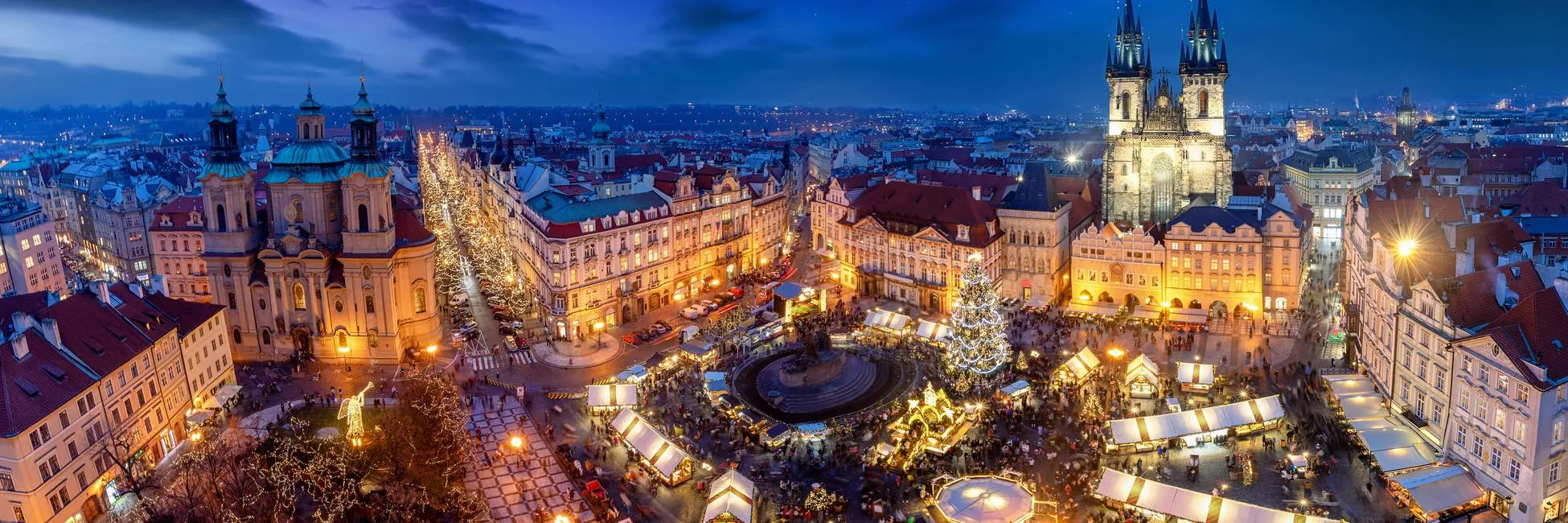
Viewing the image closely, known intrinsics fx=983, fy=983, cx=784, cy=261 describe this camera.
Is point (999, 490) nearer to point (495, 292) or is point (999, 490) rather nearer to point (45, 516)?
point (45, 516)

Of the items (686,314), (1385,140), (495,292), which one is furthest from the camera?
(1385,140)

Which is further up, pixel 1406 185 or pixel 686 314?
pixel 1406 185

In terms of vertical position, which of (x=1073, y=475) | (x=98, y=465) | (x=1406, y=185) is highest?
(x=1406, y=185)

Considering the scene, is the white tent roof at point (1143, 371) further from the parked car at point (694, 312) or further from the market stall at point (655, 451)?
the parked car at point (694, 312)

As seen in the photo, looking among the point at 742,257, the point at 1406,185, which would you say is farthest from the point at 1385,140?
the point at 742,257

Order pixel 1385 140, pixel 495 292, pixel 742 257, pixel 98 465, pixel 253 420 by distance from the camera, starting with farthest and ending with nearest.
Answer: pixel 1385 140 → pixel 742 257 → pixel 495 292 → pixel 253 420 → pixel 98 465

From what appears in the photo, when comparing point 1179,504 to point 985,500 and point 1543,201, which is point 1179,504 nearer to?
point 985,500
